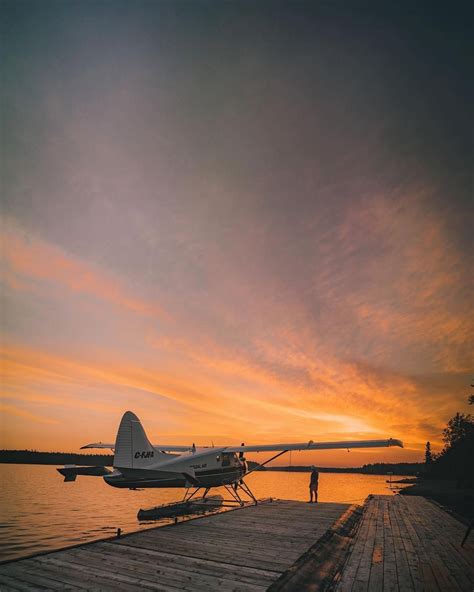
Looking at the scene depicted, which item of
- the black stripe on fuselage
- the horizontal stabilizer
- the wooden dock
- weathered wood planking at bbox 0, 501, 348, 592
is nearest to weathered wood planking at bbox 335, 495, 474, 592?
the wooden dock

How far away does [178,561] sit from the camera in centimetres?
761

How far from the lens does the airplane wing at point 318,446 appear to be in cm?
1551

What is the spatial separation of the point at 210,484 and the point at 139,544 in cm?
873

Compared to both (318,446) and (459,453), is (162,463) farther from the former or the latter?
(459,453)

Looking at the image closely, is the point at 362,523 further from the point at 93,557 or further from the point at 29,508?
the point at 29,508

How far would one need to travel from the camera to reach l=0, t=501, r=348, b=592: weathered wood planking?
6266 mm

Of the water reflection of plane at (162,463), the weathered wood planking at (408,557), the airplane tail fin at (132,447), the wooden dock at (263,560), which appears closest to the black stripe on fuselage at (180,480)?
the water reflection of plane at (162,463)

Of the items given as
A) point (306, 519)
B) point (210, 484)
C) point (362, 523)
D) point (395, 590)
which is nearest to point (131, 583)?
Result: point (395, 590)

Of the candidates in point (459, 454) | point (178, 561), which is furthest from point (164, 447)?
point (459, 454)

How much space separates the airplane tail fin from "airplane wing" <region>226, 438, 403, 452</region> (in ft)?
14.4

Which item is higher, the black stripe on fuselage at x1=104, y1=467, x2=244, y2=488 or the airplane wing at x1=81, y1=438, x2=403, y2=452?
the airplane wing at x1=81, y1=438, x2=403, y2=452

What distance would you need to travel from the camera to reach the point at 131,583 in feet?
20.6

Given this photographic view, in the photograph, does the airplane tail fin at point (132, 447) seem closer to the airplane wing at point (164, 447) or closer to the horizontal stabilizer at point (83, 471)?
the horizontal stabilizer at point (83, 471)

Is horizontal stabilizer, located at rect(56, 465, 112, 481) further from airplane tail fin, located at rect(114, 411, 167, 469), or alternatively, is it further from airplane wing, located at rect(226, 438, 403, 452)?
airplane wing, located at rect(226, 438, 403, 452)
